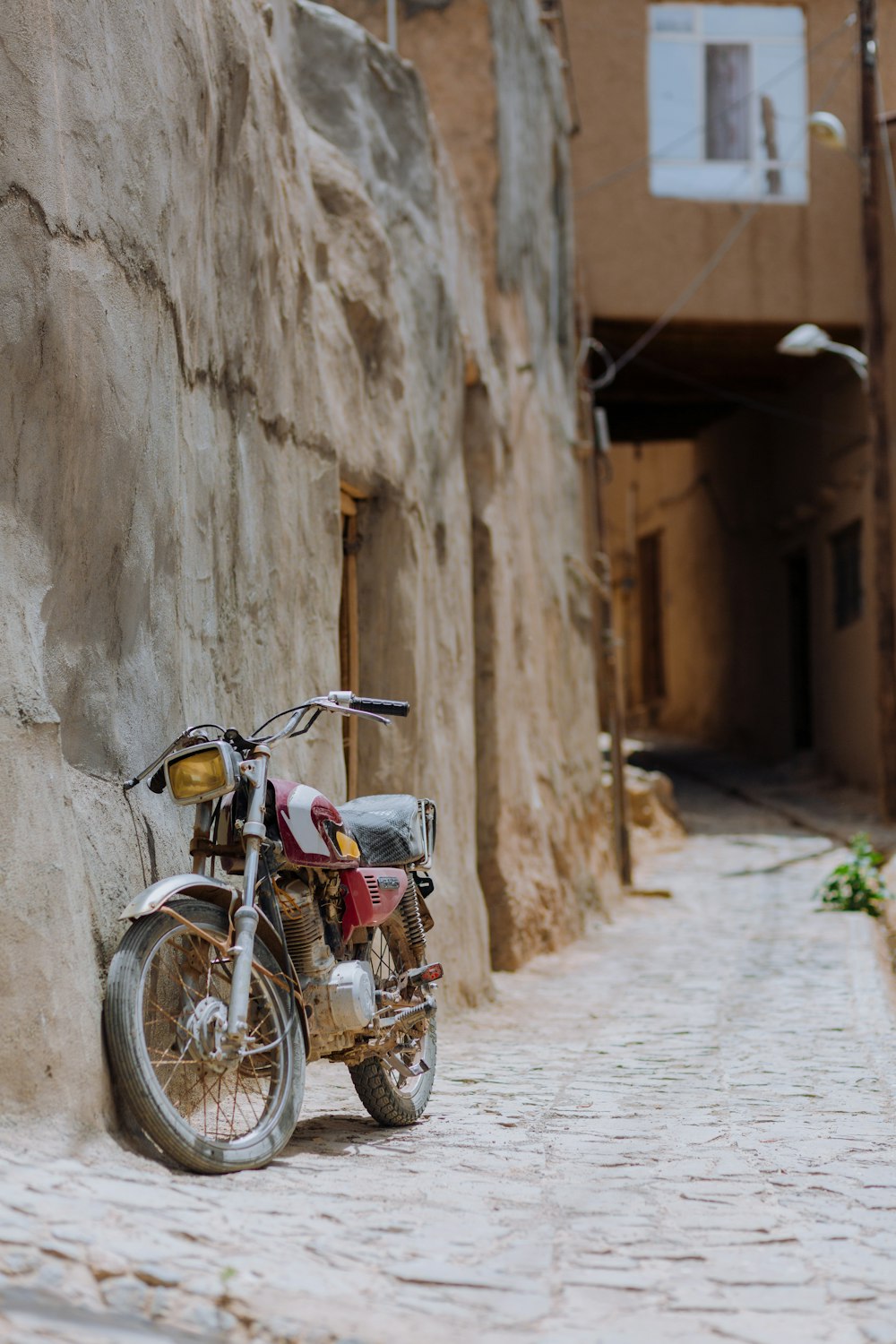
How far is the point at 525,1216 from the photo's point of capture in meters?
4.16

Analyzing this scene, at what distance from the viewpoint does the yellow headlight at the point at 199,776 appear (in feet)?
14.4

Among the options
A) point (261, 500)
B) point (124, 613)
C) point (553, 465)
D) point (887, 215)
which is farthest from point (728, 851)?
point (124, 613)

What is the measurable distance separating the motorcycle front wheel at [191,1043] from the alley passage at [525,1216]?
0.32 feet

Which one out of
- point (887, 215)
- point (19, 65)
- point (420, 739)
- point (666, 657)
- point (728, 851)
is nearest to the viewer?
point (19, 65)

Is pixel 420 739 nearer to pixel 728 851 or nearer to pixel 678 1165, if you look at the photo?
pixel 678 1165

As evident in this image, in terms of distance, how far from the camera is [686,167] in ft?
65.3

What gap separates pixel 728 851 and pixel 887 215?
7.90 meters

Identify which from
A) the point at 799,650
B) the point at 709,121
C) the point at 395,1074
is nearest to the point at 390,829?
the point at 395,1074

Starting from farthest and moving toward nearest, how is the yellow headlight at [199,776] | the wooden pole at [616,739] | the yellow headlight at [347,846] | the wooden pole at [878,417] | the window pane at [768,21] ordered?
the window pane at [768,21], the wooden pole at [878,417], the wooden pole at [616,739], the yellow headlight at [347,846], the yellow headlight at [199,776]

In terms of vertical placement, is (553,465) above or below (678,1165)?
above

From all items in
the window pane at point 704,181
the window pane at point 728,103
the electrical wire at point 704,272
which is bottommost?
the electrical wire at point 704,272

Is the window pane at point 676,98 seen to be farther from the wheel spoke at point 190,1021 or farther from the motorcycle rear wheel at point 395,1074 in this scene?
the wheel spoke at point 190,1021

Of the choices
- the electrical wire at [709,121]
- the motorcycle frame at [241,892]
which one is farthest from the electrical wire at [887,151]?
the motorcycle frame at [241,892]

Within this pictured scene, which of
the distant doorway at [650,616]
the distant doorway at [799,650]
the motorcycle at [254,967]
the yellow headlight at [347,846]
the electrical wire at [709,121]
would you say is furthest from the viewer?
the distant doorway at [650,616]
